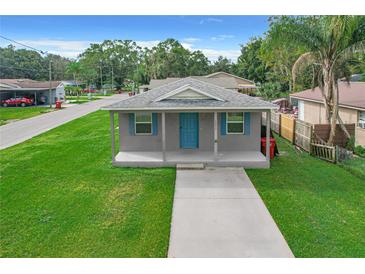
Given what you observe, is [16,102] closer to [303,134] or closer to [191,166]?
[191,166]

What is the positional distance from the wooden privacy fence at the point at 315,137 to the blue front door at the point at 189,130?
5.02m

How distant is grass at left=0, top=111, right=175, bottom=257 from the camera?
22.7 ft

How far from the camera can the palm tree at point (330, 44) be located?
44.1 ft

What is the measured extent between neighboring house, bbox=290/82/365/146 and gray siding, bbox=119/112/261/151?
5.54 metres

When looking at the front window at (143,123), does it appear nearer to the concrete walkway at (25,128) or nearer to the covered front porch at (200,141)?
the covered front porch at (200,141)

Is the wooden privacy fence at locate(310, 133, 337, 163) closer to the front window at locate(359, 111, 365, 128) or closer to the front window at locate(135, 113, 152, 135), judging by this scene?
the front window at locate(359, 111, 365, 128)

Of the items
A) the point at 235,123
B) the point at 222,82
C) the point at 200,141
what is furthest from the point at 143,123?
the point at 222,82

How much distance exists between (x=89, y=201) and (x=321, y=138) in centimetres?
1089

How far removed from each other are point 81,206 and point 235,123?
A: 24.9ft

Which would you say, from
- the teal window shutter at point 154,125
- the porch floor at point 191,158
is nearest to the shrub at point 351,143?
the porch floor at point 191,158

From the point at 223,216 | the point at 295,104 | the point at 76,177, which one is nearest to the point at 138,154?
the point at 76,177

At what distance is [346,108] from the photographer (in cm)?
1780
